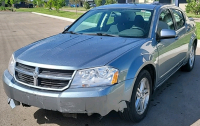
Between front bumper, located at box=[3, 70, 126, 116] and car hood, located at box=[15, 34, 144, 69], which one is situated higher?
car hood, located at box=[15, 34, 144, 69]

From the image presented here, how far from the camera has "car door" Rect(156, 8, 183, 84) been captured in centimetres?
394

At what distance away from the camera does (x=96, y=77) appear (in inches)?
111

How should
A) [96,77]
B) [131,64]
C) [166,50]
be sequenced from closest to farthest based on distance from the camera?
[96,77] < [131,64] < [166,50]

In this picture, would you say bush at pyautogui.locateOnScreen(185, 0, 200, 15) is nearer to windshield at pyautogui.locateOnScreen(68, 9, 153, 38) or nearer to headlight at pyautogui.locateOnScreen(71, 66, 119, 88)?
windshield at pyautogui.locateOnScreen(68, 9, 153, 38)

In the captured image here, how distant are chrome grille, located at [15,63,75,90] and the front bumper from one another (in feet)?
0.25

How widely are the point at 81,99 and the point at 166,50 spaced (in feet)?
6.64

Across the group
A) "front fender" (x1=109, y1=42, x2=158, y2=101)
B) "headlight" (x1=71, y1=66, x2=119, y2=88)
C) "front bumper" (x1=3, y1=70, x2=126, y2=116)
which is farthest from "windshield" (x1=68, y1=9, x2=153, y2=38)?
"front bumper" (x1=3, y1=70, x2=126, y2=116)

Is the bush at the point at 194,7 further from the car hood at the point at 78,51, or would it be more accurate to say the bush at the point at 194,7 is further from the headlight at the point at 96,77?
the headlight at the point at 96,77

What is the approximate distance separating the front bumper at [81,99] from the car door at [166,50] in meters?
1.32

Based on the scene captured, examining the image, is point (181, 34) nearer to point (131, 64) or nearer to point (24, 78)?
point (131, 64)

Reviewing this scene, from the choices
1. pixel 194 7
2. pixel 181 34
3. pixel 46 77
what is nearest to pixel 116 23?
pixel 181 34

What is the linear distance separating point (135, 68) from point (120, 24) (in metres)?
1.32

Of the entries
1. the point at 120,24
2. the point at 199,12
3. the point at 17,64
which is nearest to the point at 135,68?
the point at 120,24

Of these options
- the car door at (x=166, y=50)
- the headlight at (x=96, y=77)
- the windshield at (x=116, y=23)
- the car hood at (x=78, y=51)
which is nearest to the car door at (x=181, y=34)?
the car door at (x=166, y=50)
